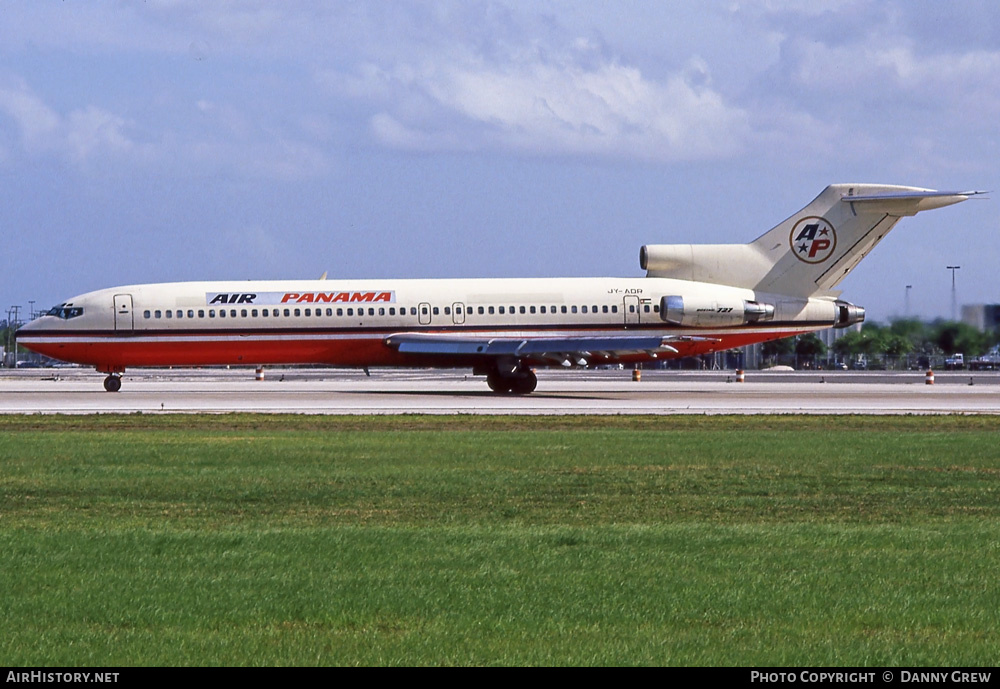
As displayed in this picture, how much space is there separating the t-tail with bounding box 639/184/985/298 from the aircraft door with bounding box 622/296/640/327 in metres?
2.24

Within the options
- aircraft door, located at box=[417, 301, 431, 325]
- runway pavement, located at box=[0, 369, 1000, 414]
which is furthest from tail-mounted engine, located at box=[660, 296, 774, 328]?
aircraft door, located at box=[417, 301, 431, 325]

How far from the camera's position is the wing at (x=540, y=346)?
4175cm

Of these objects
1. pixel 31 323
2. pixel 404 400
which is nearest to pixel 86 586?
pixel 404 400

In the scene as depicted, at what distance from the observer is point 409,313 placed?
4375 centimetres

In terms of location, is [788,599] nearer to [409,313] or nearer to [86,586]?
[86,586]

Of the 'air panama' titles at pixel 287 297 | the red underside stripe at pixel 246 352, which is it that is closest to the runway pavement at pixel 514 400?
the red underside stripe at pixel 246 352

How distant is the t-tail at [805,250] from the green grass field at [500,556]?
972 inches

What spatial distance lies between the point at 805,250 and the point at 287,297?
17.7 m

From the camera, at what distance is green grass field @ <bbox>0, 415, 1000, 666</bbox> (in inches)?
320

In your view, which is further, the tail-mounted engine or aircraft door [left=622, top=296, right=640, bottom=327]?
aircraft door [left=622, top=296, right=640, bottom=327]

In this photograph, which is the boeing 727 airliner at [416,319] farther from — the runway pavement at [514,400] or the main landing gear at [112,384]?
the runway pavement at [514,400]

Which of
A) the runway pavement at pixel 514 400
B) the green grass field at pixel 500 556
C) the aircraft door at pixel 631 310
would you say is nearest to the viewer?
the green grass field at pixel 500 556

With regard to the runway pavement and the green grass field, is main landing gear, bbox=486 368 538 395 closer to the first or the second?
the runway pavement

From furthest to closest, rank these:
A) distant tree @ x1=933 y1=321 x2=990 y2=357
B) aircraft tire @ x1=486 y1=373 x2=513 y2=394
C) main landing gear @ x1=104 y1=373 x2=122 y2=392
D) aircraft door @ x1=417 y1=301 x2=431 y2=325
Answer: distant tree @ x1=933 y1=321 x2=990 y2=357 < main landing gear @ x1=104 y1=373 x2=122 y2=392 < aircraft tire @ x1=486 y1=373 x2=513 y2=394 < aircraft door @ x1=417 y1=301 x2=431 y2=325
